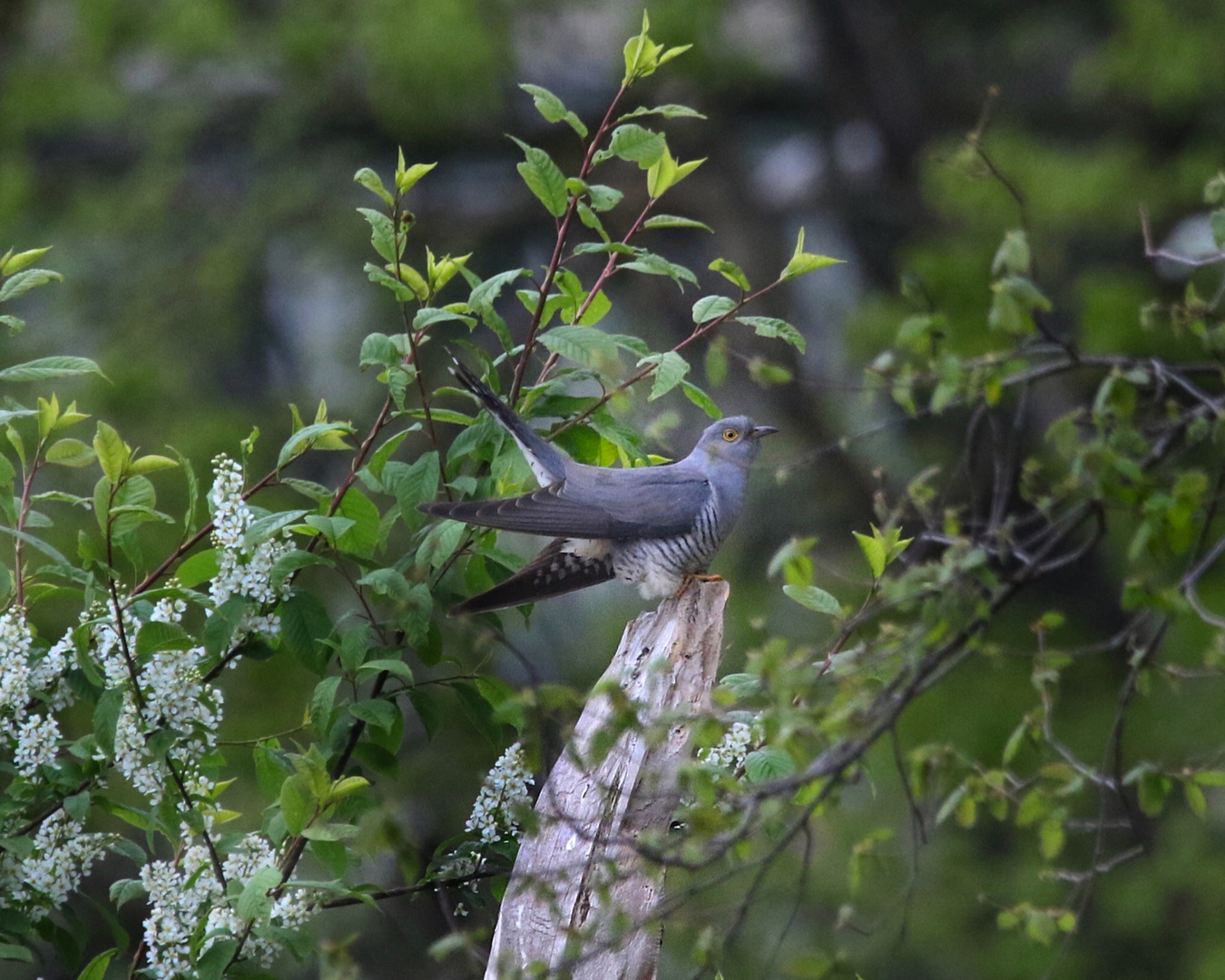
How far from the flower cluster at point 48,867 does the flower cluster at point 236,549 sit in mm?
421

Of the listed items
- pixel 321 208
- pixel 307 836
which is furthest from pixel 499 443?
pixel 321 208

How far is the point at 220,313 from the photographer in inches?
293

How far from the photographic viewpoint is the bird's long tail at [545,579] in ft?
7.63

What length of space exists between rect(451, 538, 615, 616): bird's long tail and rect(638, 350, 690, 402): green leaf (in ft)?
1.54

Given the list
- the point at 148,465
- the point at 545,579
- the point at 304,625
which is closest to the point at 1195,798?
the point at 545,579

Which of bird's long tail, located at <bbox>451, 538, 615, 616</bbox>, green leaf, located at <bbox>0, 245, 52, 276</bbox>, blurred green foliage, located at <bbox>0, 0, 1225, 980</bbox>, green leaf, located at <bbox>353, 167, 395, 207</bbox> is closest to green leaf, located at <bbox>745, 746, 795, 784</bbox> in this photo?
bird's long tail, located at <bbox>451, 538, 615, 616</bbox>

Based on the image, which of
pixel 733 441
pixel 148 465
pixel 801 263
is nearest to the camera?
pixel 148 465

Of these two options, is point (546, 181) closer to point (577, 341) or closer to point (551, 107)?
point (551, 107)

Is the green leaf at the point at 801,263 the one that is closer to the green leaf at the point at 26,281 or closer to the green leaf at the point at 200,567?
the green leaf at the point at 200,567

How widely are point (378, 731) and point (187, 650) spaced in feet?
1.26

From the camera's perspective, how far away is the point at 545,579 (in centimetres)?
260

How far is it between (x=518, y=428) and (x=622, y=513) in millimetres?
678

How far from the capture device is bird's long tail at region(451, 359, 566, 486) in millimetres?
2273

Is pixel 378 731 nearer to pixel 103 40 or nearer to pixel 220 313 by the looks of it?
pixel 220 313
